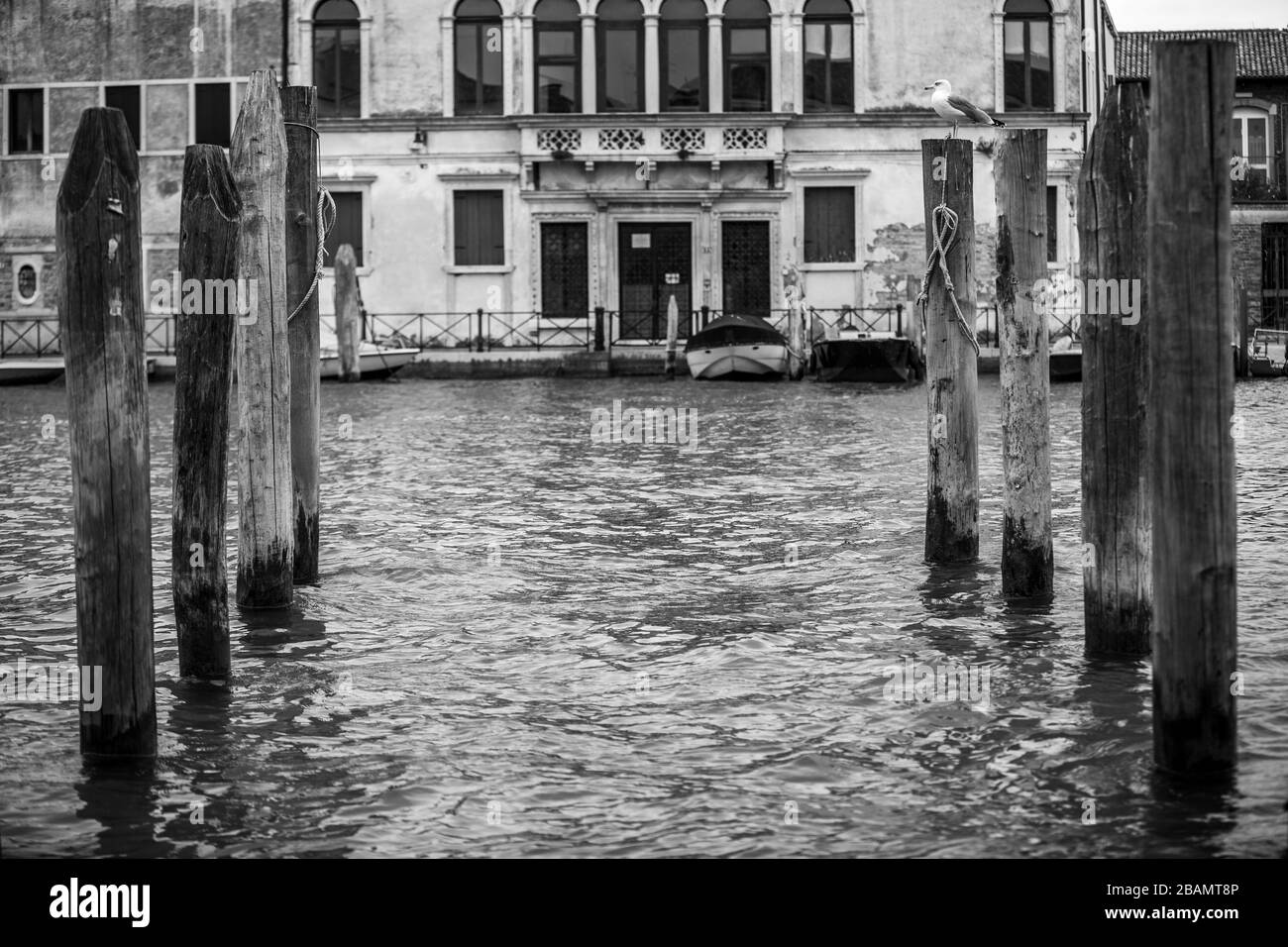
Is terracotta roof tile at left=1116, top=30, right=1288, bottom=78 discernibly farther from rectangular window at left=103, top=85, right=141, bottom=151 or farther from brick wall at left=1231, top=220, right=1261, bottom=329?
rectangular window at left=103, top=85, right=141, bottom=151

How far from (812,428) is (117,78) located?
63.5 feet

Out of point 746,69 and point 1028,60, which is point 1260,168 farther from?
point 746,69

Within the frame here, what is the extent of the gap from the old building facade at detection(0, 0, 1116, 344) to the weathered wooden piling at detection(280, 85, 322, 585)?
23088 mm

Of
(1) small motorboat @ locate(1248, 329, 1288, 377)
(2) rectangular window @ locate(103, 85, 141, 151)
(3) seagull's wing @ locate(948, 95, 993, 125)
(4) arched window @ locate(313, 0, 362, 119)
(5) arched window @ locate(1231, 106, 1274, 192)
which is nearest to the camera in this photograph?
(3) seagull's wing @ locate(948, 95, 993, 125)

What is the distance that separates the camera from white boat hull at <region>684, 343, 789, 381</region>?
27828 mm

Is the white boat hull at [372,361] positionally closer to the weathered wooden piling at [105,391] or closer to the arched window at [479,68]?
the arched window at [479,68]

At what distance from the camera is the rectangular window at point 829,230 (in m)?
32.6

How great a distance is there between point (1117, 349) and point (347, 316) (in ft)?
71.0

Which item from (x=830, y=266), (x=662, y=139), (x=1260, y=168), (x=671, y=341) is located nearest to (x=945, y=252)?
(x=671, y=341)

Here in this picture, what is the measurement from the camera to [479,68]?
3297 cm

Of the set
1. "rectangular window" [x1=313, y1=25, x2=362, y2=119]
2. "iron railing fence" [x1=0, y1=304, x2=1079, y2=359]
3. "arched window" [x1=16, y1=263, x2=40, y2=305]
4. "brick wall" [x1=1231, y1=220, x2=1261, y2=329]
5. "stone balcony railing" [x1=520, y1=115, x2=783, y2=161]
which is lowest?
"iron railing fence" [x1=0, y1=304, x2=1079, y2=359]

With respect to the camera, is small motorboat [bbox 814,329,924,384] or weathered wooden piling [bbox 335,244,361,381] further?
weathered wooden piling [bbox 335,244,361,381]

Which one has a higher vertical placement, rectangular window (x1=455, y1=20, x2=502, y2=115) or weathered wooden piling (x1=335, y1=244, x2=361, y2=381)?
rectangular window (x1=455, y1=20, x2=502, y2=115)

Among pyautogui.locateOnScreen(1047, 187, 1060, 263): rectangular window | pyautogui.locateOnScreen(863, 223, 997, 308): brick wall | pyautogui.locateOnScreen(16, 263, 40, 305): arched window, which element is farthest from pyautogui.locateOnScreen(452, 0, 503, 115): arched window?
pyautogui.locateOnScreen(1047, 187, 1060, 263): rectangular window
